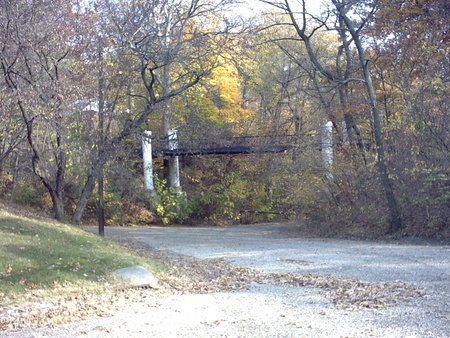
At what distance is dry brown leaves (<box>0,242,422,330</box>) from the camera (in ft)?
27.4

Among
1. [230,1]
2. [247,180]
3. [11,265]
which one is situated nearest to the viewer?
[11,265]

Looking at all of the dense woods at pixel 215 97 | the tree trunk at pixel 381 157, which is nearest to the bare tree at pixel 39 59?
the dense woods at pixel 215 97

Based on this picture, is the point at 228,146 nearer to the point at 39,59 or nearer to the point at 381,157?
the point at 381,157

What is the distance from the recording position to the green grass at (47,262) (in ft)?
32.8

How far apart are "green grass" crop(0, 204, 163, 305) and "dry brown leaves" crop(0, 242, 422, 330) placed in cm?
36

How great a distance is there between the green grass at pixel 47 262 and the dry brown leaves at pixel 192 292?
361 mm

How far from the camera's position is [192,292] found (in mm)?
10484

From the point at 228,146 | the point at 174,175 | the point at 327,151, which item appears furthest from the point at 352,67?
the point at 174,175

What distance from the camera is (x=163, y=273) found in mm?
12266

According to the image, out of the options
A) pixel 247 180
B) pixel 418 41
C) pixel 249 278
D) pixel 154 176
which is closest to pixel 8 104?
pixel 249 278

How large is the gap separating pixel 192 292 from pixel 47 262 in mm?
3017

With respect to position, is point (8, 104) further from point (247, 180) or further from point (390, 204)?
point (247, 180)

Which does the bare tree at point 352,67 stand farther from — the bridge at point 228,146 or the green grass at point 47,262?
the green grass at point 47,262

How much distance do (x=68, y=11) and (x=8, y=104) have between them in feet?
11.0
